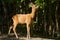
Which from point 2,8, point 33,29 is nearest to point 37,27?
point 33,29

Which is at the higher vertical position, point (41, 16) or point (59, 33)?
point (41, 16)

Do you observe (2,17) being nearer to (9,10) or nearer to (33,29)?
(9,10)

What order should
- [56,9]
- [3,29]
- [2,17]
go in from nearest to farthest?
[56,9], [3,29], [2,17]

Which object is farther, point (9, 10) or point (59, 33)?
point (9, 10)

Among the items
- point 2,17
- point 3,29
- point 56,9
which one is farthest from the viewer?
point 2,17

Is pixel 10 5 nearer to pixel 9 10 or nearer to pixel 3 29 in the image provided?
pixel 9 10

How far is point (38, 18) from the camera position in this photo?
1190cm

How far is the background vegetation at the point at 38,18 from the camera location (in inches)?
431

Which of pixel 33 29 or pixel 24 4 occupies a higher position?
pixel 24 4

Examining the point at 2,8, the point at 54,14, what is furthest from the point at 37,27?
the point at 2,8

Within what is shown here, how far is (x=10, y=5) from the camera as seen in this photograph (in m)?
12.2

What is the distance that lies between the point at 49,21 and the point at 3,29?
2.24 metres

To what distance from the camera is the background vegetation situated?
35.9 feet

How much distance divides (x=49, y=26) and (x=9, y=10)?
2.15 metres
